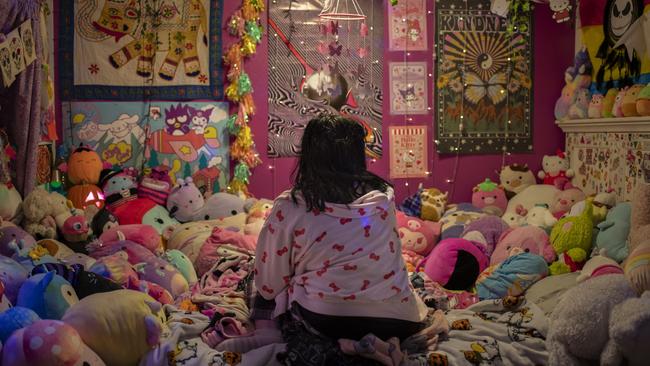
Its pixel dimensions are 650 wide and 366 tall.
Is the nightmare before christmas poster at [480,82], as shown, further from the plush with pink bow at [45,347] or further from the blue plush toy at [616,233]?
the plush with pink bow at [45,347]

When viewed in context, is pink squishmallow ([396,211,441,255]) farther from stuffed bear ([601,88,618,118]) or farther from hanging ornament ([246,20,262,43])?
hanging ornament ([246,20,262,43])

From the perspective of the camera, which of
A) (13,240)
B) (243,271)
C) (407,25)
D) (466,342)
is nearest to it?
(466,342)

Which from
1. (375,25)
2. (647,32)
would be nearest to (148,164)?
(375,25)

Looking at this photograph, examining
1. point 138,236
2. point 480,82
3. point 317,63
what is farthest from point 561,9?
point 138,236

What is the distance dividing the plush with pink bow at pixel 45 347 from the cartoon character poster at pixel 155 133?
257cm

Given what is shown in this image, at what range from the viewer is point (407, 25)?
4766 millimetres

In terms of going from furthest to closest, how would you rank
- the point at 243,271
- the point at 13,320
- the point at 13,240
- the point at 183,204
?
the point at 183,204 → the point at 243,271 → the point at 13,240 → the point at 13,320

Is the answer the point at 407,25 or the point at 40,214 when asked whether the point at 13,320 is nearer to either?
the point at 40,214

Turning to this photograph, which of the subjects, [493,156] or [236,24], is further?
Answer: [493,156]

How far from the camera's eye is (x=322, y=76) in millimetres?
4715

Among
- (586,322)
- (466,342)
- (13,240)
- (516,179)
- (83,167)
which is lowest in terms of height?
(466,342)

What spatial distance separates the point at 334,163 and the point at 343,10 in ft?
8.39

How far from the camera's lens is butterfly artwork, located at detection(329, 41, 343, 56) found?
15.4ft

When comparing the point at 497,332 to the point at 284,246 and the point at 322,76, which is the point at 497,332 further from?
the point at 322,76
